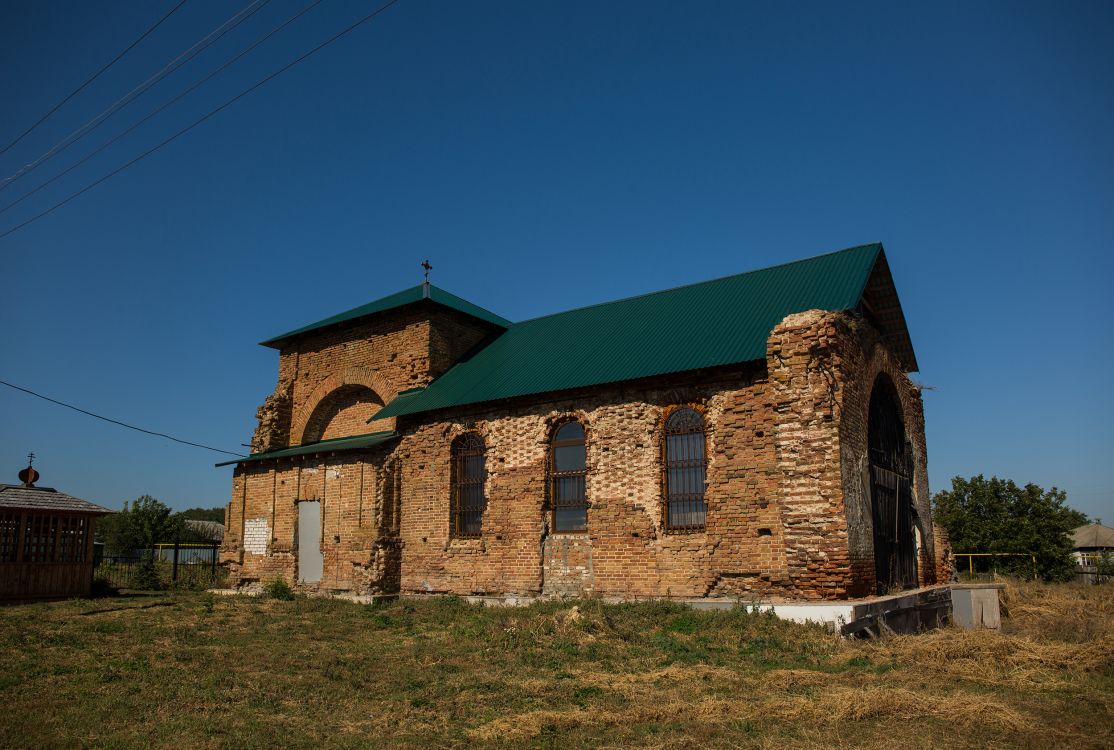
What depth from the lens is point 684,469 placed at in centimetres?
1591

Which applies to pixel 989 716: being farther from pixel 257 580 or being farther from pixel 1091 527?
pixel 1091 527

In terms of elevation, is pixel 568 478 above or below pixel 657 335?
below

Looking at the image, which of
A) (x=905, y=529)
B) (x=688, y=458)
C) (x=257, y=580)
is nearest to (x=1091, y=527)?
(x=905, y=529)

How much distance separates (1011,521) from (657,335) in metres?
26.8

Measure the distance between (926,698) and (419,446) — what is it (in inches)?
562

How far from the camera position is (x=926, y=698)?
8.47 meters

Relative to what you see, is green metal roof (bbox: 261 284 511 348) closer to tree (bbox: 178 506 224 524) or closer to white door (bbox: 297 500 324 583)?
white door (bbox: 297 500 324 583)

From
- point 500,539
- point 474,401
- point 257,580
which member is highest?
point 474,401

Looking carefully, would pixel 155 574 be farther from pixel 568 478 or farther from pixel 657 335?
pixel 657 335

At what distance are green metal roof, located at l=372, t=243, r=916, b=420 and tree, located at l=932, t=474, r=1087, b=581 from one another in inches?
749

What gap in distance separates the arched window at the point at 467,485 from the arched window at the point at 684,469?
16.8ft

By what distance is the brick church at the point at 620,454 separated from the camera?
14.5 meters

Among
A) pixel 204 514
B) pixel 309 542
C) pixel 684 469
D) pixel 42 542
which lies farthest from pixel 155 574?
pixel 204 514

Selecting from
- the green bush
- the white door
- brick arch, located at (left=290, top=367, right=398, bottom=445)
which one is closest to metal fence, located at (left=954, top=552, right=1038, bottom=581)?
brick arch, located at (left=290, top=367, right=398, bottom=445)
